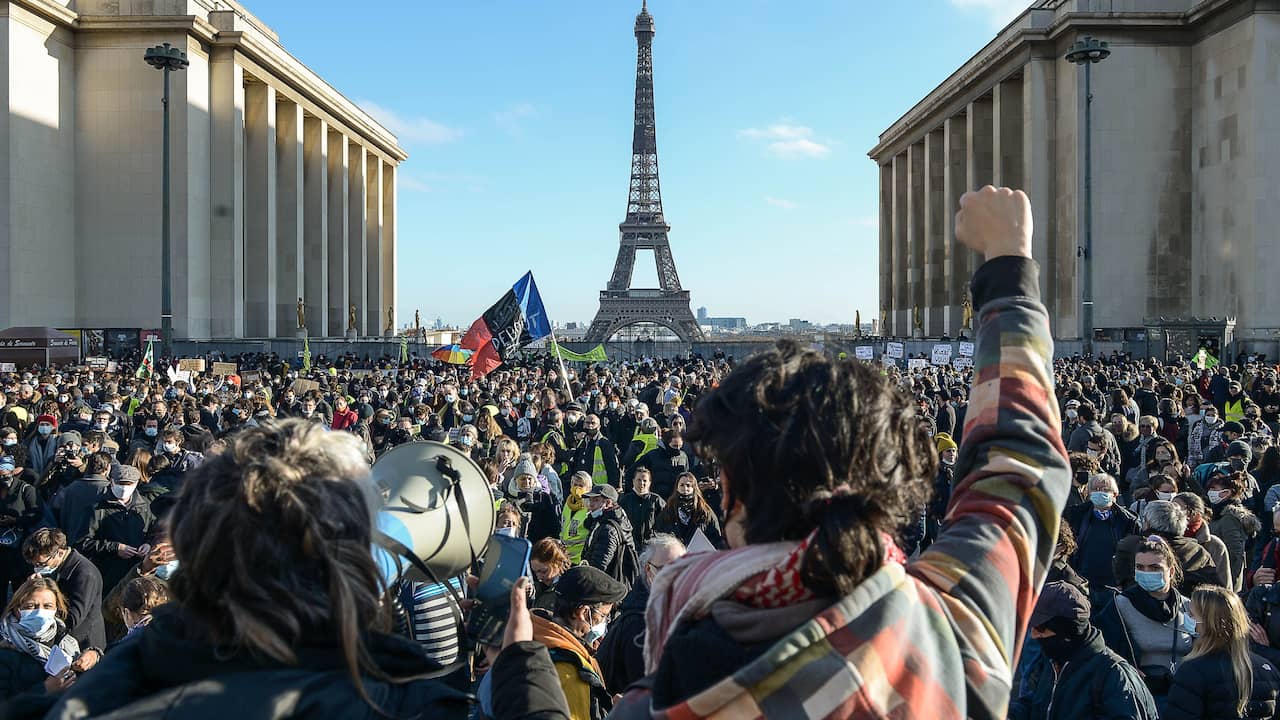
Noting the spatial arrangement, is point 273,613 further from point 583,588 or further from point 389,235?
point 389,235

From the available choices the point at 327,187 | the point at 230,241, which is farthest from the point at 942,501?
the point at 327,187

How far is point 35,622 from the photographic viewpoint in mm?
5059

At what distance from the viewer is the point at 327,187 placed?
56250mm

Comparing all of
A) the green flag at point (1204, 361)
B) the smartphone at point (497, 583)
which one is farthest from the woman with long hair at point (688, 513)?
the green flag at point (1204, 361)

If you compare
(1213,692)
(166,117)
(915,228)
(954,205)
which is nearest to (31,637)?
(1213,692)

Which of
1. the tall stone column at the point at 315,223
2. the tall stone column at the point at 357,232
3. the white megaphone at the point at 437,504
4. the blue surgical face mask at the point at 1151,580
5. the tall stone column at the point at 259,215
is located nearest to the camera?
the white megaphone at the point at 437,504

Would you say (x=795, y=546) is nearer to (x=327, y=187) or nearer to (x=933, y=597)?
(x=933, y=597)

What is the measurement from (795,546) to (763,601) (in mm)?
96

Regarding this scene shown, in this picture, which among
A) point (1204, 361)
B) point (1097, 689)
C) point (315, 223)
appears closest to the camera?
point (1097, 689)

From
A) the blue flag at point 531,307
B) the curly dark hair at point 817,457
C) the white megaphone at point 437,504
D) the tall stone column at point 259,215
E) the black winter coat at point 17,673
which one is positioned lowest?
the black winter coat at point 17,673

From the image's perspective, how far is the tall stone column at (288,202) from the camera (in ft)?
161

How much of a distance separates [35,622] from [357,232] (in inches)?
2315

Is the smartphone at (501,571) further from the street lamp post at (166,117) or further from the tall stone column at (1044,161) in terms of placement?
the tall stone column at (1044,161)

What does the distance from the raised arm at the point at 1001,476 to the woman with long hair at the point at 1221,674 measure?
301cm
